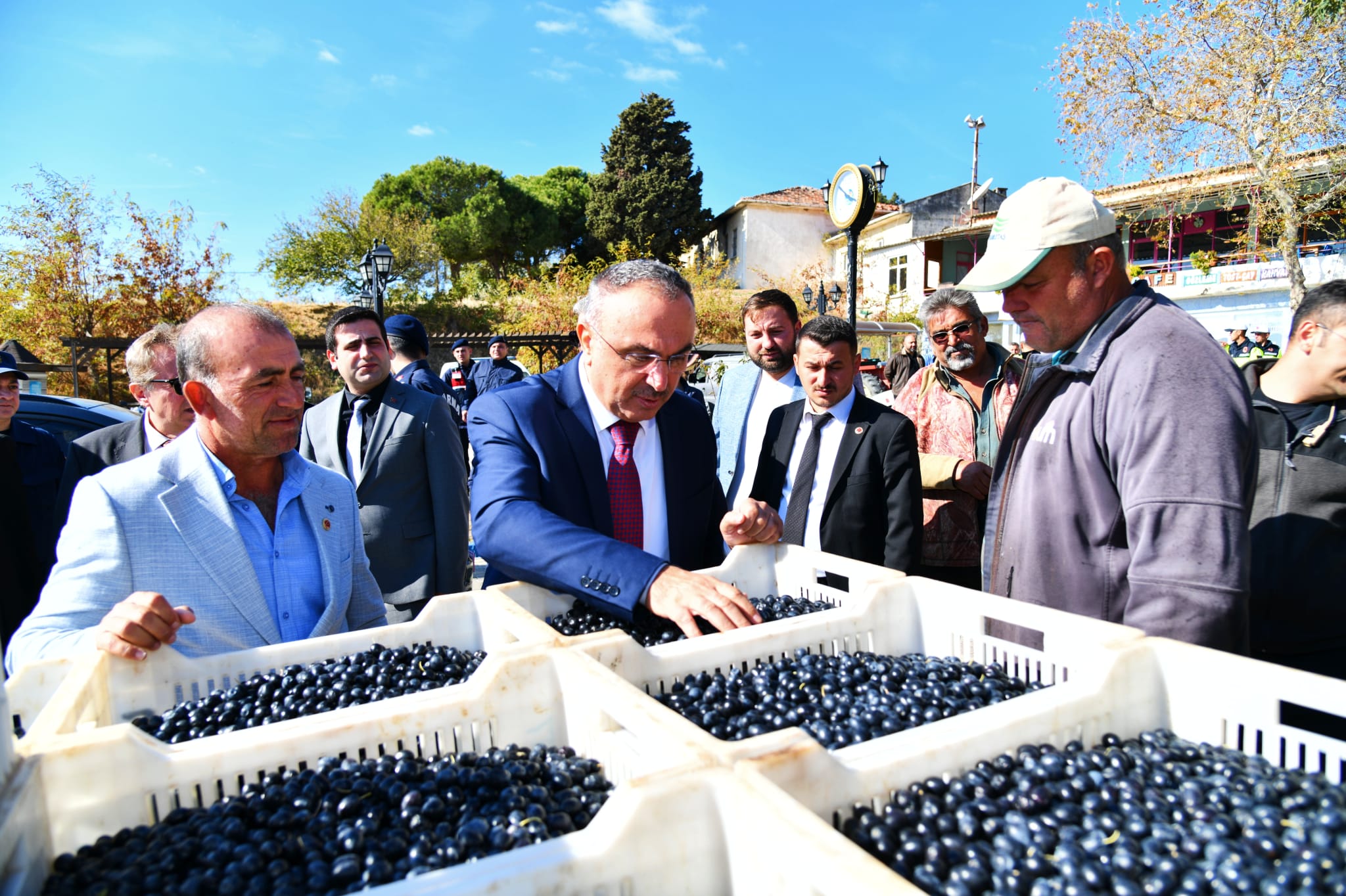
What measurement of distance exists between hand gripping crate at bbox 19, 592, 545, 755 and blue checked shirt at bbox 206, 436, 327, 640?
1.36ft

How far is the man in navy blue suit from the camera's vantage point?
6.61ft

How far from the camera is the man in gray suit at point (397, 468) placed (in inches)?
154

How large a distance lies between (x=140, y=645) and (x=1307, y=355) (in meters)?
3.75

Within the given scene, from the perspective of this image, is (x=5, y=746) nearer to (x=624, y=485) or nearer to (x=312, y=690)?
(x=312, y=690)

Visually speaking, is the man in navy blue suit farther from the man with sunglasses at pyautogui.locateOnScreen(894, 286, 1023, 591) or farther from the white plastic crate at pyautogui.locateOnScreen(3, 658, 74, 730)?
the man with sunglasses at pyautogui.locateOnScreen(894, 286, 1023, 591)

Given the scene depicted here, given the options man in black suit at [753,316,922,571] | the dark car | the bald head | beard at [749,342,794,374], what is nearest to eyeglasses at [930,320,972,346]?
man in black suit at [753,316,922,571]

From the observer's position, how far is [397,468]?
12.9ft

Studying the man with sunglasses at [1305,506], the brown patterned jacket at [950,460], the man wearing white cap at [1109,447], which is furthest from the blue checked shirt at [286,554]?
the man with sunglasses at [1305,506]

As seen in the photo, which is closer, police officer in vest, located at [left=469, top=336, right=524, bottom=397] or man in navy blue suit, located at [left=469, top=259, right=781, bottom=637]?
man in navy blue suit, located at [left=469, top=259, right=781, bottom=637]

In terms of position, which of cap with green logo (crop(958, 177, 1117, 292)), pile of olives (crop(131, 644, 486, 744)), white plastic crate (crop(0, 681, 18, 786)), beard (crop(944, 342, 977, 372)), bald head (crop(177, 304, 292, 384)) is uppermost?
cap with green logo (crop(958, 177, 1117, 292))

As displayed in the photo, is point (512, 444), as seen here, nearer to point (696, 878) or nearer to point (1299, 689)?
point (696, 878)

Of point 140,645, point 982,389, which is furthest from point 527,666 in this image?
point 982,389

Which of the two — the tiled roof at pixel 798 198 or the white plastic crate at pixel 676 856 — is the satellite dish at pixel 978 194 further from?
the white plastic crate at pixel 676 856

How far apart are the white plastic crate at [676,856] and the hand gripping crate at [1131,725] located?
0.05m
